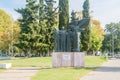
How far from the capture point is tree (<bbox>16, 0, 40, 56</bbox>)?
50.8m

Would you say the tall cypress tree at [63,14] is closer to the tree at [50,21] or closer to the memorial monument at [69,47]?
the tree at [50,21]

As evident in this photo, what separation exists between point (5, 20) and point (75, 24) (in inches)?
1916

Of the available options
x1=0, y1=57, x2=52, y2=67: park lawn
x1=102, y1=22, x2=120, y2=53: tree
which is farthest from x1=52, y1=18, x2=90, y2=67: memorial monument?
x1=102, y1=22, x2=120, y2=53: tree

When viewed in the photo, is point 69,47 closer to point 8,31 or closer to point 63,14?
point 63,14

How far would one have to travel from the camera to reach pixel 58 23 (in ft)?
182

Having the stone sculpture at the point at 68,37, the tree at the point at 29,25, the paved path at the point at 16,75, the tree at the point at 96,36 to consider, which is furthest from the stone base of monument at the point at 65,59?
the tree at the point at 96,36

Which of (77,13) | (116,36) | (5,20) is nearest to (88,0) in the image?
(77,13)

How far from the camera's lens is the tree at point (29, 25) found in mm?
50750

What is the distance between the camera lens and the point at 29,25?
167 ft

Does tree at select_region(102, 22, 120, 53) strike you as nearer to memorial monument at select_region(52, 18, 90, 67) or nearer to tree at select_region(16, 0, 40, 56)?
tree at select_region(16, 0, 40, 56)

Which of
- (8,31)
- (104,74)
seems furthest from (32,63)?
(8,31)

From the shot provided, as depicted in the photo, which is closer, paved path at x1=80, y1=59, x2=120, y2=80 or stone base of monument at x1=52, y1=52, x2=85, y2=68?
paved path at x1=80, y1=59, x2=120, y2=80

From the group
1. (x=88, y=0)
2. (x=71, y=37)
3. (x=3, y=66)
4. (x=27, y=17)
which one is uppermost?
(x=88, y=0)

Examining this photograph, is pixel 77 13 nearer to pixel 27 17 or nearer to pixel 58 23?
pixel 58 23
